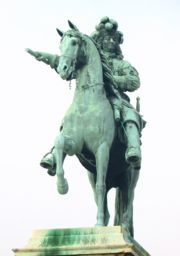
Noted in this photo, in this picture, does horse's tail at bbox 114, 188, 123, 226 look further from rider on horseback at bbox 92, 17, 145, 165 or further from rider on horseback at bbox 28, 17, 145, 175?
rider on horseback at bbox 92, 17, 145, 165

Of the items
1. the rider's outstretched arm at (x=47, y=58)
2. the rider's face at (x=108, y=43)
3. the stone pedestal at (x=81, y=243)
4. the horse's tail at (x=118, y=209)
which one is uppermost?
the rider's face at (x=108, y=43)

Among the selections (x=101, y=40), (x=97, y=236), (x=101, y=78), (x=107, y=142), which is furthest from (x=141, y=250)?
(x=101, y=40)

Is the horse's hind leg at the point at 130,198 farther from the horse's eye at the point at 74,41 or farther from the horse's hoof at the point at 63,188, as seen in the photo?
the horse's eye at the point at 74,41

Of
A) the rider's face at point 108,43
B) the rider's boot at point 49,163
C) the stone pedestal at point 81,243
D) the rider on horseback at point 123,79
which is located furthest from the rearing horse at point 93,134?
the rider's face at point 108,43

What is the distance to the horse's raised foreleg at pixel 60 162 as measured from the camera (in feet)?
36.9

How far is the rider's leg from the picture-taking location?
11.8 metres

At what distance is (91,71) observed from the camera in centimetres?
1223

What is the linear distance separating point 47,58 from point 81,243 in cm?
323

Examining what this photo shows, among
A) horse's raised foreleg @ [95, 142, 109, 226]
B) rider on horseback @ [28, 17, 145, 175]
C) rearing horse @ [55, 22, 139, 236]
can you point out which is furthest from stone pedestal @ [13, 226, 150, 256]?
rider on horseback @ [28, 17, 145, 175]

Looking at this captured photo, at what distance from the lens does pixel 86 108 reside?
1194 centimetres

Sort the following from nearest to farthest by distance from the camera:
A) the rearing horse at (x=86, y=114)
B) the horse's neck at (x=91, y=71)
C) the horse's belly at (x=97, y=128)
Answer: the rearing horse at (x=86, y=114) → the horse's belly at (x=97, y=128) → the horse's neck at (x=91, y=71)

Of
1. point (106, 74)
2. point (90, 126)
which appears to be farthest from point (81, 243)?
point (106, 74)

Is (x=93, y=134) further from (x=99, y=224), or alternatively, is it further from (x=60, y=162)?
(x=99, y=224)

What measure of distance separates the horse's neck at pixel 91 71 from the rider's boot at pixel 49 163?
4.12 feet
